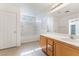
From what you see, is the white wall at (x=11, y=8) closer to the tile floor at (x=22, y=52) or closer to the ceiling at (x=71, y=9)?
the tile floor at (x=22, y=52)

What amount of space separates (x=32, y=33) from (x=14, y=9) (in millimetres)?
2669

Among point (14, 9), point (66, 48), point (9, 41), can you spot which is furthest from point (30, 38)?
point (66, 48)

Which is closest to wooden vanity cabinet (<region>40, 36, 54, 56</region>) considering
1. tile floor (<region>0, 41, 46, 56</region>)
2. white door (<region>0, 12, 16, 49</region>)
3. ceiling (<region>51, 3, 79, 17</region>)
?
tile floor (<region>0, 41, 46, 56</region>)

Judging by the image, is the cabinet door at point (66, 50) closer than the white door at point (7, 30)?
Yes

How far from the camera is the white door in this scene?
4369 millimetres

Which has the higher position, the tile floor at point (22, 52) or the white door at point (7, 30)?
the white door at point (7, 30)

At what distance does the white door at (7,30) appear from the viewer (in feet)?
14.3

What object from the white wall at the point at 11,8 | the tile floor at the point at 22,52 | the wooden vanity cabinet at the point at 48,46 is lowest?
the tile floor at the point at 22,52

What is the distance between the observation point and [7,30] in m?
4.57

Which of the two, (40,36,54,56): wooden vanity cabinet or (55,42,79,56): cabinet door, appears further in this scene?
(40,36,54,56): wooden vanity cabinet

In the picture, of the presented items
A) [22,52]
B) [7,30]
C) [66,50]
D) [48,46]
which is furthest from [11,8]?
[66,50]

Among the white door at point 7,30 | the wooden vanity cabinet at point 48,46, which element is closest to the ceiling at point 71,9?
the wooden vanity cabinet at point 48,46

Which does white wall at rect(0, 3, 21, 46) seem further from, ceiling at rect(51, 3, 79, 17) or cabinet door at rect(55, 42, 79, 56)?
cabinet door at rect(55, 42, 79, 56)

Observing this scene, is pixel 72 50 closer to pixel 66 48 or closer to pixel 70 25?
pixel 66 48
